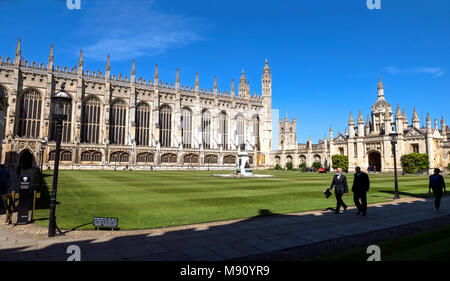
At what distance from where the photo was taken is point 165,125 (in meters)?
56.6

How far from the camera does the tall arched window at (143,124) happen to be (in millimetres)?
53969

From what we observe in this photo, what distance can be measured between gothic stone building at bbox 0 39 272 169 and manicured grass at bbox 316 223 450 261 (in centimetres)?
3120

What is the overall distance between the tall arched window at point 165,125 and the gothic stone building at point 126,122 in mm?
205

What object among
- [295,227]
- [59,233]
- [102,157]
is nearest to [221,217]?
[295,227]

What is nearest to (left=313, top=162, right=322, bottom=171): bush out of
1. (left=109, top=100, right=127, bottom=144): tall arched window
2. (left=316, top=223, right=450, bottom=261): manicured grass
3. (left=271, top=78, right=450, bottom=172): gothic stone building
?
(left=271, top=78, right=450, bottom=172): gothic stone building

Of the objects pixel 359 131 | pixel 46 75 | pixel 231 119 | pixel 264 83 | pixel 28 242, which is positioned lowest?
pixel 28 242

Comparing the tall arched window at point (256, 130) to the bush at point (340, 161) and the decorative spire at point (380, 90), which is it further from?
the decorative spire at point (380, 90)

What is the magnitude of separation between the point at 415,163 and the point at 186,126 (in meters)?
42.3

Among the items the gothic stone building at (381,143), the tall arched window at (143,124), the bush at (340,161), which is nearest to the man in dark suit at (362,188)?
the gothic stone building at (381,143)

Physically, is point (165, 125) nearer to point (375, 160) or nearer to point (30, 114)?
point (30, 114)

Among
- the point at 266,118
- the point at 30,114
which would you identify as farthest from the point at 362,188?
the point at 266,118
